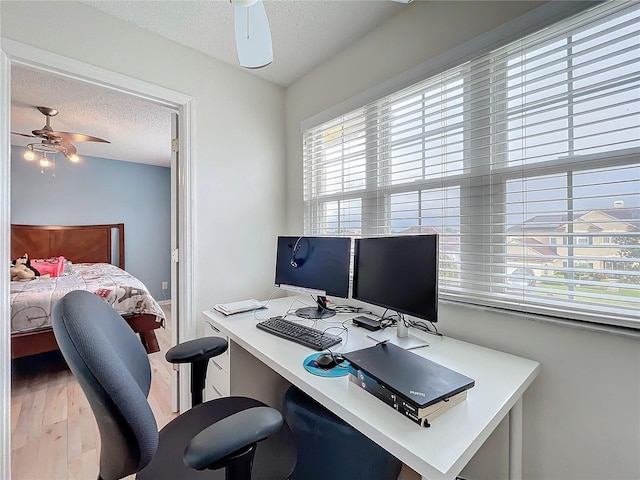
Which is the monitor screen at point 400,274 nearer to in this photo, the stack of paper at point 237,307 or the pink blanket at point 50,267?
the stack of paper at point 237,307

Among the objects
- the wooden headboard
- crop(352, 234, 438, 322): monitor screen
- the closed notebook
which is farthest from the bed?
the closed notebook

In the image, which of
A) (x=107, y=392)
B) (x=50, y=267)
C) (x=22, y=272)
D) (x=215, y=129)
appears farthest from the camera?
(x=50, y=267)

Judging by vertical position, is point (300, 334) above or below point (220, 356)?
above

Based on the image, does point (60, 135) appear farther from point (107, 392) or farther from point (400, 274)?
point (400, 274)

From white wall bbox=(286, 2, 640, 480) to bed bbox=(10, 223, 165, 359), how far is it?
9.24 ft

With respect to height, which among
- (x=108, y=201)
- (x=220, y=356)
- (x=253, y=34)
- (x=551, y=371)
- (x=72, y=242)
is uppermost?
(x=253, y=34)

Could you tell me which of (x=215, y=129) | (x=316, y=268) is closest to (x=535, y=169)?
(x=316, y=268)

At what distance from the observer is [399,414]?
2.51 feet

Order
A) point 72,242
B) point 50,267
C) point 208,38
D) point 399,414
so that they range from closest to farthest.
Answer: point 399,414
point 208,38
point 50,267
point 72,242

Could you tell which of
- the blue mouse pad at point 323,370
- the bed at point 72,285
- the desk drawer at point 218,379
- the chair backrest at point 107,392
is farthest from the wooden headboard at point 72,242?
the blue mouse pad at point 323,370

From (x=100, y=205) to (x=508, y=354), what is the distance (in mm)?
5575

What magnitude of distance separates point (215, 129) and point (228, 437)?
186 cm

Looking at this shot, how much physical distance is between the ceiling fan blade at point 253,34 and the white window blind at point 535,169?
2.44 feet

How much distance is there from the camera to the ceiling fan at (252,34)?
1.14 meters
